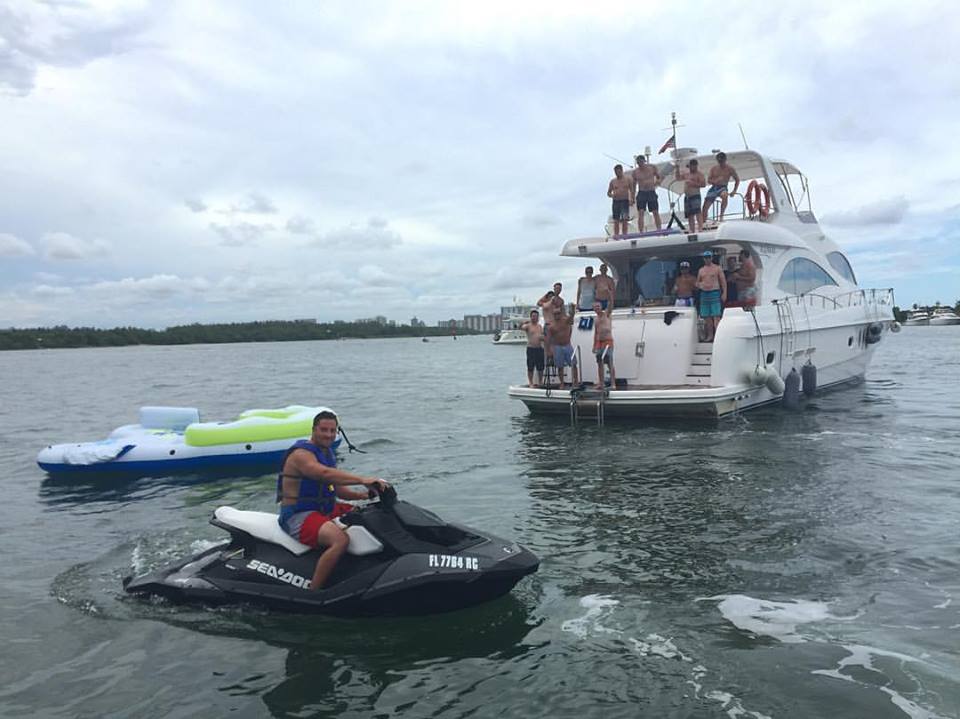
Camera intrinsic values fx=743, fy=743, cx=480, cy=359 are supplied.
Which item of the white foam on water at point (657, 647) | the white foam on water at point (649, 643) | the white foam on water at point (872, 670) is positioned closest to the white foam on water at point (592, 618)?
the white foam on water at point (649, 643)

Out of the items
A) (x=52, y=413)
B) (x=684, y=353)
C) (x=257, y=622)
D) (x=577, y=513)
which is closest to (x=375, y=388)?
(x=52, y=413)

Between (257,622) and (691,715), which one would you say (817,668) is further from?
(257,622)

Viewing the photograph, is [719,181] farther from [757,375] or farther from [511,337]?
[511,337]

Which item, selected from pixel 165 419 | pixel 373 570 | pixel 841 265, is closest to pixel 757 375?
pixel 841 265

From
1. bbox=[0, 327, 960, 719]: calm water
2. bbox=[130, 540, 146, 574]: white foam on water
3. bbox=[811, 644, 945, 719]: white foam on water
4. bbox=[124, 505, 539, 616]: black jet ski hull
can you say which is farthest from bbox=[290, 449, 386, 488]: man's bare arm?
bbox=[811, 644, 945, 719]: white foam on water

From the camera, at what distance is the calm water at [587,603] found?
4473 mm

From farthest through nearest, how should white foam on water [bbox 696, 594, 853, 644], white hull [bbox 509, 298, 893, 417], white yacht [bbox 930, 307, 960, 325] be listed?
white yacht [bbox 930, 307, 960, 325]
white hull [bbox 509, 298, 893, 417]
white foam on water [bbox 696, 594, 853, 644]

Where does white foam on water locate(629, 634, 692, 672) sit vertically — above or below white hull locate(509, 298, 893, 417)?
below

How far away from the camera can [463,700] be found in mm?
4414

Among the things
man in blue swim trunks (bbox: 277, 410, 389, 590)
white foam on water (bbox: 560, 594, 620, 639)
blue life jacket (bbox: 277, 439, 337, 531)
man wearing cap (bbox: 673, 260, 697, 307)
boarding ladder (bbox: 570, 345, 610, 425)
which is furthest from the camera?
man wearing cap (bbox: 673, 260, 697, 307)

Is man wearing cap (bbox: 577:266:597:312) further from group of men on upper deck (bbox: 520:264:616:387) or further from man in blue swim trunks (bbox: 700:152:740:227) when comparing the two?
man in blue swim trunks (bbox: 700:152:740:227)

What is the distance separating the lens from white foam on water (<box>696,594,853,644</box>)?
508cm

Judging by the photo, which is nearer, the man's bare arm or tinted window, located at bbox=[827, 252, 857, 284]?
the man's bare arm

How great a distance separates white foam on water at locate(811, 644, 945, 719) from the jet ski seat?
311 cm
